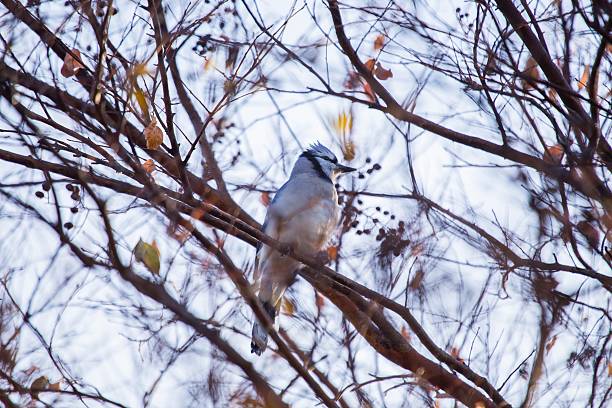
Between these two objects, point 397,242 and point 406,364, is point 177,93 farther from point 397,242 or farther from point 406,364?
point 406,364

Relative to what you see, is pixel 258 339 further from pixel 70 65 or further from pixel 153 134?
pixel 70 65

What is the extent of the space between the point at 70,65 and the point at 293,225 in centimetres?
222

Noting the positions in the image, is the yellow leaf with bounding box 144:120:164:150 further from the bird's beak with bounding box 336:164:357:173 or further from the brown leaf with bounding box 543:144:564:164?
the bird's beak with bounding box 336:164:357:173

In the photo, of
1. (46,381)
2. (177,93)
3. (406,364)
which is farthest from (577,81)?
(46,381)

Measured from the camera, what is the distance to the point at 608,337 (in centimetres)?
362

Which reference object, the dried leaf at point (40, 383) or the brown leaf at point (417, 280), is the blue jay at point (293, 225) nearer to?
the brown leaf at point (417, 280)

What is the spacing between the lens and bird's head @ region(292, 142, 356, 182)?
21.0 ft

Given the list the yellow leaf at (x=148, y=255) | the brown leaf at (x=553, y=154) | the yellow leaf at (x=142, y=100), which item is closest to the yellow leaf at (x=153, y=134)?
the yellow leaf at (x=142, y=100)

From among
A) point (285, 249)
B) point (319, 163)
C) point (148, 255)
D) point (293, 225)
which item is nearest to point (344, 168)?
point (293, 225)

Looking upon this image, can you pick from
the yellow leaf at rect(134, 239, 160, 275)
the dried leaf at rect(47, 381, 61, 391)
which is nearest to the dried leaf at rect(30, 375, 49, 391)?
the dried leaf at rect(47, 381, 61, 391)

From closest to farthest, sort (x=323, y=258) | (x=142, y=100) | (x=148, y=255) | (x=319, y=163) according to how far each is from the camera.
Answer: (x=148, y=255) → (x=142, y=100) → (x=323, y=258) → (x=319, y=163)

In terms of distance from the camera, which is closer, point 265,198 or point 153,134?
point 153,134

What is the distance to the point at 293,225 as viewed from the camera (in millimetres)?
5777

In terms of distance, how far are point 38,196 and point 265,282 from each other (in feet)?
7.21
